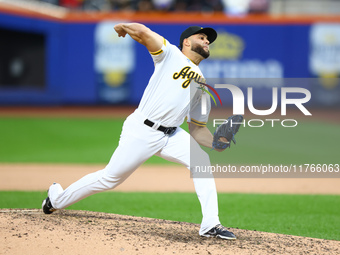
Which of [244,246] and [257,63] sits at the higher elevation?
[257,63]

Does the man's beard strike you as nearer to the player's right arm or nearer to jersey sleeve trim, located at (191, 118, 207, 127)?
the player's right arm

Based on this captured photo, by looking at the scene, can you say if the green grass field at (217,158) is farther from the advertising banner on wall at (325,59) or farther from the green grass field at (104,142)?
the advertising banner on wall at (325,59)

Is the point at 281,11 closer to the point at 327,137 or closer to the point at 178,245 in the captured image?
the point at 327,137

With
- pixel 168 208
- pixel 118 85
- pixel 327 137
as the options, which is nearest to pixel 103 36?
pixel 118 85

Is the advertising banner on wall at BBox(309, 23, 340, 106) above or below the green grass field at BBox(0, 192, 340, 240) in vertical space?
above

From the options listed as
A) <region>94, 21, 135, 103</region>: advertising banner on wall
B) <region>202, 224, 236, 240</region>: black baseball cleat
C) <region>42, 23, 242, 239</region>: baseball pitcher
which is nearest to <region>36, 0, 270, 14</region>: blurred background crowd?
<region>94, 21, 135, 103</region>: advertising banner on wall

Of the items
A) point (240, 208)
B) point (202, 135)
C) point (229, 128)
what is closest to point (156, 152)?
point (202, 135)
